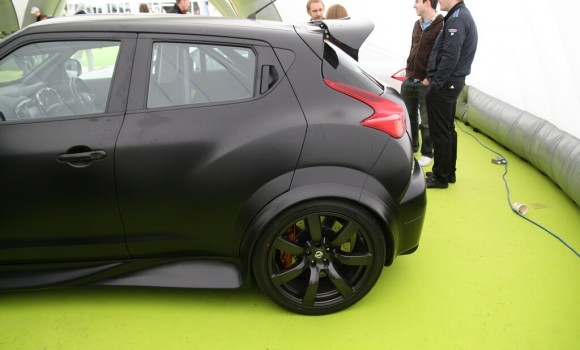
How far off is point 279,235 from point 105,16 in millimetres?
1586

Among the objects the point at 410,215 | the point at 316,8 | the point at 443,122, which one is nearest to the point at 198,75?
the point at 410,215

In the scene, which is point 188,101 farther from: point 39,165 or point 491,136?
point 491,136

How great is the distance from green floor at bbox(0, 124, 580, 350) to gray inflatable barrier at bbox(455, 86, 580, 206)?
0.83m

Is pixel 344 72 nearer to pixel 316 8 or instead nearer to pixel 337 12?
pixel 337 12

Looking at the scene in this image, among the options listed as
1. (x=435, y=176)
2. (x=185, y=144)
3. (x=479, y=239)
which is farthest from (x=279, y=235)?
(x=435, y=176)

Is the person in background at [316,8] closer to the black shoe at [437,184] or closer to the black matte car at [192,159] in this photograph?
the black shoe at [437,184]

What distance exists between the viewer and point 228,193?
2.24 meters

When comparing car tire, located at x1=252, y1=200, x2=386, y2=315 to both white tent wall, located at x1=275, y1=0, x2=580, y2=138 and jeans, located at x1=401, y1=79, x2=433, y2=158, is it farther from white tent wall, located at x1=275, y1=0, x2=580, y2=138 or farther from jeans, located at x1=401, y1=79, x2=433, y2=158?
jeans, located at x1=401, y1=79, x2=433, y2=158

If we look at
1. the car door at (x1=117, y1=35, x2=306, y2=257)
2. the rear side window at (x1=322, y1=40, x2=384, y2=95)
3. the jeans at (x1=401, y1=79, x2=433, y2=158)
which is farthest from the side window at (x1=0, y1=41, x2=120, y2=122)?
the jeans at (x1=401, y1=79, x2=433, y2=158)

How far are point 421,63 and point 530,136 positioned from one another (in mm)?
1363

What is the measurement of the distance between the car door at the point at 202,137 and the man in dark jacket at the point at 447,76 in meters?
2.15

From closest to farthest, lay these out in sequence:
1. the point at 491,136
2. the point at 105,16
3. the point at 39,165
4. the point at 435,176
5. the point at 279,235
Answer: the point at 39,165 < the point at 279,235 < the point at 105,16 < the point at 435,176 < the point at 491,136

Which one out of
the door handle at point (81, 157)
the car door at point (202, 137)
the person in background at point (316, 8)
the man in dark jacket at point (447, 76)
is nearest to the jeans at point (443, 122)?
the man in dark jacket at point (447, 76)

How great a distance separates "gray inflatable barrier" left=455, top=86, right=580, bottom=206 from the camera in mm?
3734
